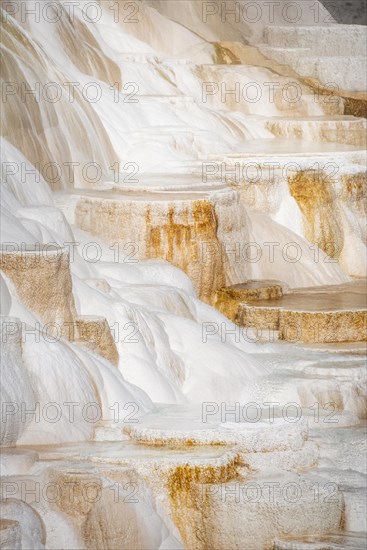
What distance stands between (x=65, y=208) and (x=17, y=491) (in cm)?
529

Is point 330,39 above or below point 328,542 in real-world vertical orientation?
above

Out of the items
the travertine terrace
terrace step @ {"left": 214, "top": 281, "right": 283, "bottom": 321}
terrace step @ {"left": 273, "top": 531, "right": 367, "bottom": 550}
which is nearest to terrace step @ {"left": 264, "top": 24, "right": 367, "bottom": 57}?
the travertine terrace

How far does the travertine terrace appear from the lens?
24.4 feet

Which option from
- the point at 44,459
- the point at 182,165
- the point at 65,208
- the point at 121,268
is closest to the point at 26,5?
the point at 182,165

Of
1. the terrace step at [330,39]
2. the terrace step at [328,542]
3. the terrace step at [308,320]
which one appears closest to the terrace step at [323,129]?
the terrace step at [330,39]

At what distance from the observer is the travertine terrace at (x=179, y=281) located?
7430mm

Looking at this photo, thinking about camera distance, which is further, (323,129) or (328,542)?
(323,129)

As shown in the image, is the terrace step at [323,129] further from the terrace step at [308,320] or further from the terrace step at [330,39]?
the terrace step at [308,320]

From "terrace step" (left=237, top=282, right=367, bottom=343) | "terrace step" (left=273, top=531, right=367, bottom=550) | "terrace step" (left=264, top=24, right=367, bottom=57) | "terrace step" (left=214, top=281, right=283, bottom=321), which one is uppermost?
"terrace step" (left=264, top=24, right=367, bottom=57)

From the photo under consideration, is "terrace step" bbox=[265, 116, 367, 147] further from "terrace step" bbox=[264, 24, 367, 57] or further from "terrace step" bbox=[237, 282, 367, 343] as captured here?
"terrace step" bbox=[237, 282, 367, 343]

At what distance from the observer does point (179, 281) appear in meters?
11.4

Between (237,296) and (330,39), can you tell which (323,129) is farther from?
(237,296)

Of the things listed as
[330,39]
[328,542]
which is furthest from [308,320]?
[330,39]

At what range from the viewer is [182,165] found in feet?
46.1
